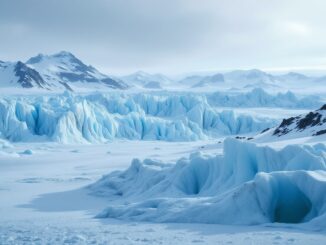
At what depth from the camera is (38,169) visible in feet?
66.4

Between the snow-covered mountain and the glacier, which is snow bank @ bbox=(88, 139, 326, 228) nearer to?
the glacier

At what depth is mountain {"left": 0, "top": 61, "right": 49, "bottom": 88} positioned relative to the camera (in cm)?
10656

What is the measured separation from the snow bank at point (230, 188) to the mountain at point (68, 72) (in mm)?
114743

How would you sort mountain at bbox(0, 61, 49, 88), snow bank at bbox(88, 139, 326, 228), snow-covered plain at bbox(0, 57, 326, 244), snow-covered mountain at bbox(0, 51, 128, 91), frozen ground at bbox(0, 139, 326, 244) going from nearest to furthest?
frozen ground at bbox(0, 139, 326, 244), snow-covered plain at bbox(0, 57, 326, 244), snow bank at bbox(88, 139, 326, 228), mountain at bbox(0, 61, 49, 88), snow-covered mountain at bbox(0, 51, 128, 91)

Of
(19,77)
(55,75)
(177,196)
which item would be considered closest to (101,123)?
(177,196)

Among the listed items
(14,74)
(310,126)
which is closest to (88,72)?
(14,74)

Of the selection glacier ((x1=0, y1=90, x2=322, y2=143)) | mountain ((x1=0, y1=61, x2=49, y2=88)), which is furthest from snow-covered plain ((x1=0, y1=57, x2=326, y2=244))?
mountain ((x1=0, y1=61, x2=49, y2=88))

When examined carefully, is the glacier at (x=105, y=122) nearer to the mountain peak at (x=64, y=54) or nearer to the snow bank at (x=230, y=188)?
the snow bank at (x=230, y=188)

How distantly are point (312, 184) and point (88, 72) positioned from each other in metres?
166

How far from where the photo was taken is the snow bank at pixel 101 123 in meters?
36.8

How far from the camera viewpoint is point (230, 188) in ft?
34.8

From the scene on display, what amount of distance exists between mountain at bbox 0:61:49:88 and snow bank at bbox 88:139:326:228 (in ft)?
323

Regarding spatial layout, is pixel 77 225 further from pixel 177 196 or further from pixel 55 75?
pixel 55 75

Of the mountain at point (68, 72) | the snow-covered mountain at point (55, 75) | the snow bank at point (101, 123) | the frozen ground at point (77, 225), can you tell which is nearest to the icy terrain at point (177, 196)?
the frozen ground at point (77, 225)
